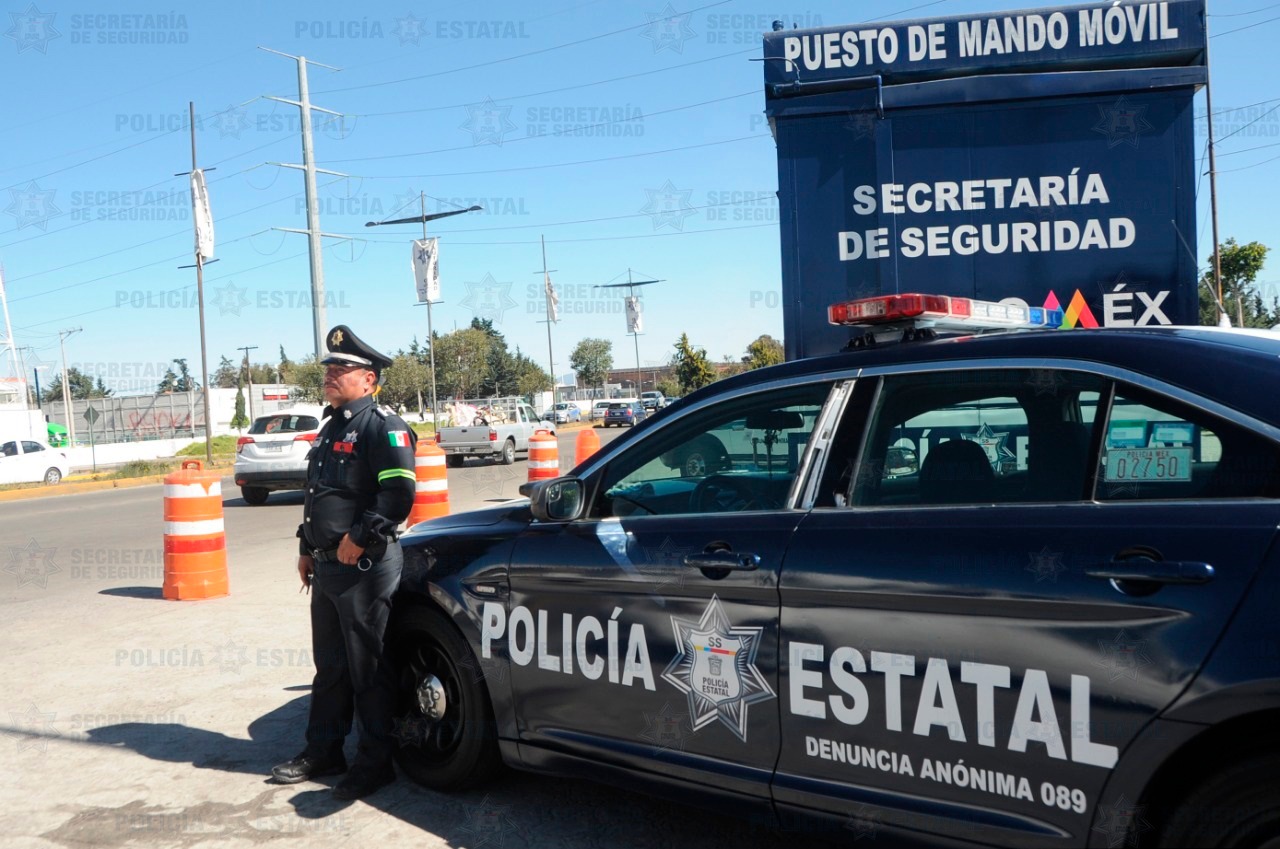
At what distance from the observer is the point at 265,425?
1747cm

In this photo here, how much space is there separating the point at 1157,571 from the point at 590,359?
114 meters

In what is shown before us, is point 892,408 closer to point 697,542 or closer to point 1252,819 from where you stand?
point 697,542

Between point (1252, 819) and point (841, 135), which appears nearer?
point (1252, 819)

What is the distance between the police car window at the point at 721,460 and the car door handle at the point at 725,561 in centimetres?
23

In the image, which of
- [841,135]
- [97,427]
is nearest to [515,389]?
[97,427]

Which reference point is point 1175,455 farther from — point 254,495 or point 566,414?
point 566,414

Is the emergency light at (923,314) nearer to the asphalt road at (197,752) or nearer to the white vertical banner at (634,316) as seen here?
the asphalt road at (197,752)

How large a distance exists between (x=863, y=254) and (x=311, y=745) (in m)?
3.56

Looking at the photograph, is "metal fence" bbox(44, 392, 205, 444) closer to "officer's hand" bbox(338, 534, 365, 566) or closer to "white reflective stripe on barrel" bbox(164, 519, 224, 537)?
"white reflective stripe on barrel" bbox(164, 519, 224, 537)

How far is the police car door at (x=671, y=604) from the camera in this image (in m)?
3.20

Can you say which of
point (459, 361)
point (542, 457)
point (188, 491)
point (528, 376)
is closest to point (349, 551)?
point (188, 491)

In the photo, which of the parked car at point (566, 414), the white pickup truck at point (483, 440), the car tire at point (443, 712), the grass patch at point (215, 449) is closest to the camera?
the car tire at point (443, 712)

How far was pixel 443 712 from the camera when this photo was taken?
13.9 feet

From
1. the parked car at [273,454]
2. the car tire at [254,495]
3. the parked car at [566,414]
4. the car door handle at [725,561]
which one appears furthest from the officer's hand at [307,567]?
the parked car at [566,414]
